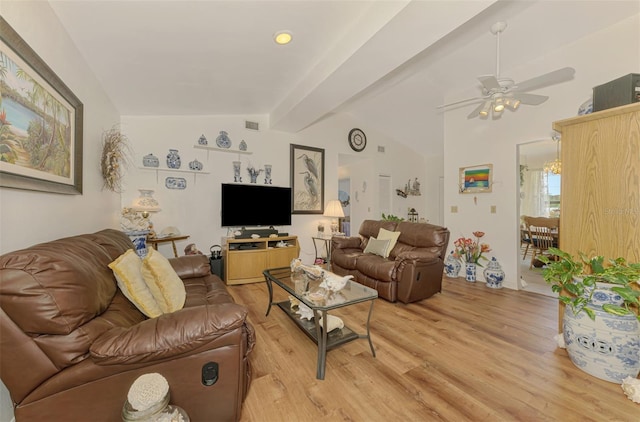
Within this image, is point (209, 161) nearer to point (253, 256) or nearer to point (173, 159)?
point (173, 159)

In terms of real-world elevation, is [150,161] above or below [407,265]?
above

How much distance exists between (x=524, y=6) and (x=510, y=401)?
348cm

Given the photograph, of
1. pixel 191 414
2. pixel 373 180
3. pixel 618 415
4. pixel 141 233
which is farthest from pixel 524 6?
pixel 141 233

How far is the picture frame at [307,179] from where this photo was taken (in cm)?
491

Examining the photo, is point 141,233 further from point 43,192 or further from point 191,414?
point 191,414

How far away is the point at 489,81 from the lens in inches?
99.9

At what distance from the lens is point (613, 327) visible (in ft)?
5.42

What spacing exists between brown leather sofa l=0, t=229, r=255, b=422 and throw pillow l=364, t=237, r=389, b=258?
2.56 m

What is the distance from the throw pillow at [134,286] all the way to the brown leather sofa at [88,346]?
88 mm

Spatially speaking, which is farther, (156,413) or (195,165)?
(195,165)

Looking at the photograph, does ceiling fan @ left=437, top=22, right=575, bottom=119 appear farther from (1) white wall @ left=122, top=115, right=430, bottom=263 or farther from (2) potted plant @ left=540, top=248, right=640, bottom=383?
(1) white wall @ left=122, top=115, right=430, bottom=263

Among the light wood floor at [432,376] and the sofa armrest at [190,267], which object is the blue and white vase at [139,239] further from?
the light wood floor at [432,376]

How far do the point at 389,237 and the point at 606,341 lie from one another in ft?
7.46

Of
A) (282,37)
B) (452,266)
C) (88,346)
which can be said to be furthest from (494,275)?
(88,346)
